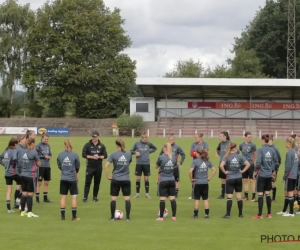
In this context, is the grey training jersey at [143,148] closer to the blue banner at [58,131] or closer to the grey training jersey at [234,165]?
the grey training jersey at [234,165]

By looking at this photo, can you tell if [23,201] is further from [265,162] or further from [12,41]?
[12,41]

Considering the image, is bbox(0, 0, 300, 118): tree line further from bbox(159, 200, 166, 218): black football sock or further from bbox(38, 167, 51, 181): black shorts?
bbox(159, 200, 166, 218): black football sock

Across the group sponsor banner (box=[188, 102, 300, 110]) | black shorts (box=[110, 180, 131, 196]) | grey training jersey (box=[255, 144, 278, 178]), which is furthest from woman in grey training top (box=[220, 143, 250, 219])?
sponsor banner (box=[188, 102, 300, 110])

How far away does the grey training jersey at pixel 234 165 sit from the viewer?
47.0 feet

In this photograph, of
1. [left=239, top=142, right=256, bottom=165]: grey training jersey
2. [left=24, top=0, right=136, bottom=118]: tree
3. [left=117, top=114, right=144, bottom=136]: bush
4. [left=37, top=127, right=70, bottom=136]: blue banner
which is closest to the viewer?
[left=239, top=142, right=256, bottom=165]: grey training jersey

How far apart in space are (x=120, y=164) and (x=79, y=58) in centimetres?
5641

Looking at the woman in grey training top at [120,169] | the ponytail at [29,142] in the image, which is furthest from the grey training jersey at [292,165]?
the ponytail at [29,142]

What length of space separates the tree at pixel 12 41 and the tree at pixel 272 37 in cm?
3329

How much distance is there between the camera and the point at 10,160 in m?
15.0

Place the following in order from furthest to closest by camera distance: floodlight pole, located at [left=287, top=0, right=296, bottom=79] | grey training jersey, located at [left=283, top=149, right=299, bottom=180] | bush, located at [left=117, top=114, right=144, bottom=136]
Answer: floodlight pole, located at [left=287, top=0, right=296, bottom=79] < bush, located at [left=117, top=114, right=144, bottom=136] < grey training jersey, located at [left=283, top=149, right=299, bottom=180]

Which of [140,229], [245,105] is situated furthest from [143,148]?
[245,105]

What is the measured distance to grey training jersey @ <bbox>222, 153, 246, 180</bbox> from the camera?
14.3m

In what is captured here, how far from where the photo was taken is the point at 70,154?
46.0ft

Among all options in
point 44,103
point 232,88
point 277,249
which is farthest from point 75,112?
point 277,249
